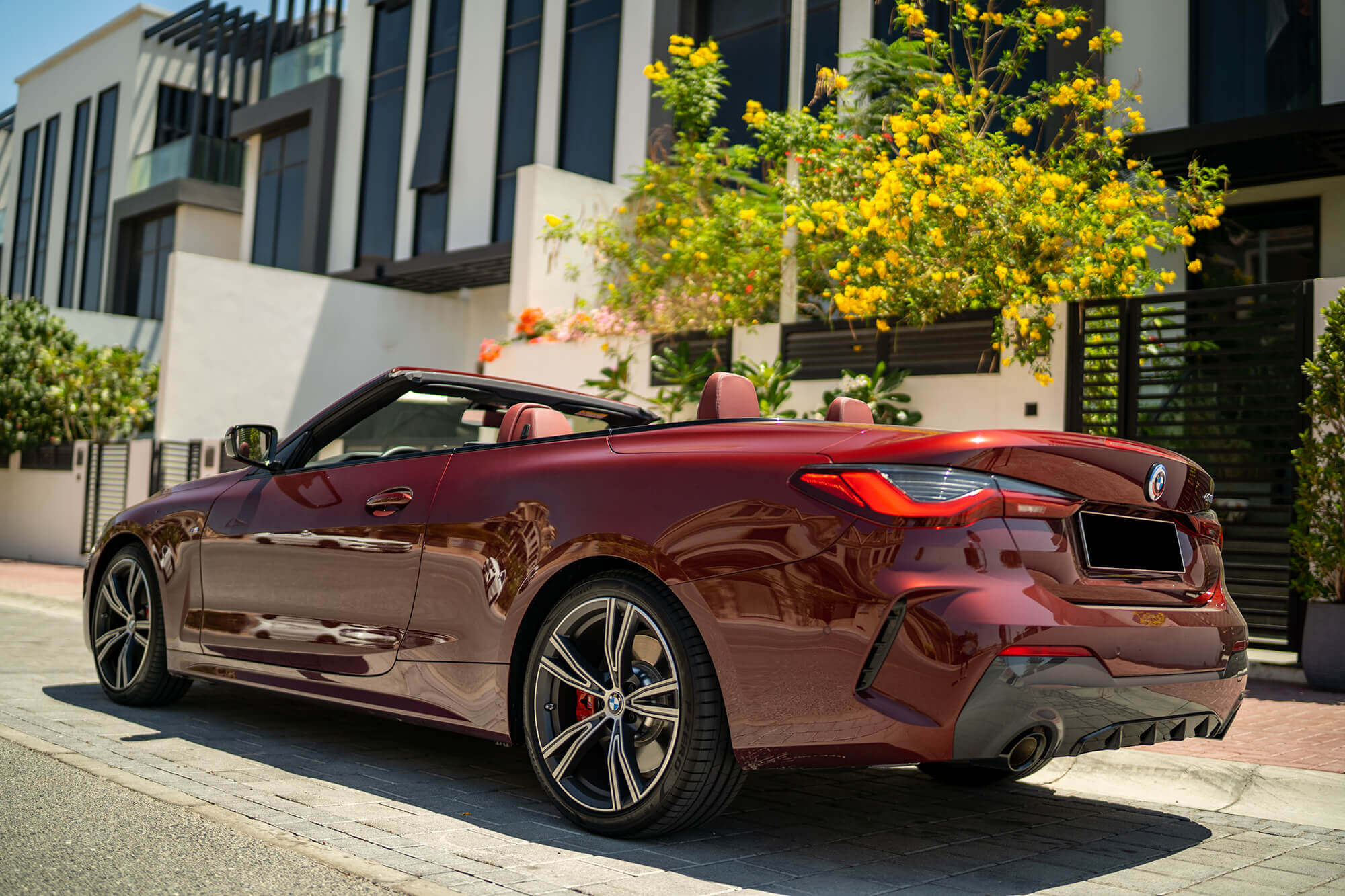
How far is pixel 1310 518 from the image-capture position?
731 centimetres

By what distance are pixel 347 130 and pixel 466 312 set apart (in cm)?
493

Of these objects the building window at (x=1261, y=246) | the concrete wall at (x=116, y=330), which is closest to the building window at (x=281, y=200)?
the concrete wall at (x=116, y=330)

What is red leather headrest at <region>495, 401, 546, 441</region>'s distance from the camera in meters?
4.34

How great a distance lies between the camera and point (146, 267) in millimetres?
29750

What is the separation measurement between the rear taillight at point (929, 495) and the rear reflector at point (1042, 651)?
0.33 m

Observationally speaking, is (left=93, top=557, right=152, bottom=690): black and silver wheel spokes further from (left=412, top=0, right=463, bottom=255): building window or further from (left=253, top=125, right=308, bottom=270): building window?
(left=253, top=125, right=308, bottom=270): building window

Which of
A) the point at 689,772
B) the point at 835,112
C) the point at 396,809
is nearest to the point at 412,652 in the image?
the point at 396,809

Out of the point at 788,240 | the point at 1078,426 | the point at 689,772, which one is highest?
the point at 788,240

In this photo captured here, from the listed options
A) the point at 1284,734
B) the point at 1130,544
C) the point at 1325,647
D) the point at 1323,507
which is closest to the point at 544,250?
the point at 1323,507

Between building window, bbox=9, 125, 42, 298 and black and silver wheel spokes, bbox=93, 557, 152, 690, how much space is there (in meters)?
33.1

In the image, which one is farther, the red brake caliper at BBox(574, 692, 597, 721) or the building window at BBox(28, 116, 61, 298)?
the building window at BBox(28, 116, 61, 298)

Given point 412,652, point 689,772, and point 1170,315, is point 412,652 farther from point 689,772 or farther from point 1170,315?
point 1170,315

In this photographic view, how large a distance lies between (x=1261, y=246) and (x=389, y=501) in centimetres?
1031

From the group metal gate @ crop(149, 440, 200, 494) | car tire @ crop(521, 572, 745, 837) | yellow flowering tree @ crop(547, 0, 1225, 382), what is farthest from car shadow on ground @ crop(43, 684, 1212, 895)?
metal gate @ crop(149, 440, 200, 494)
